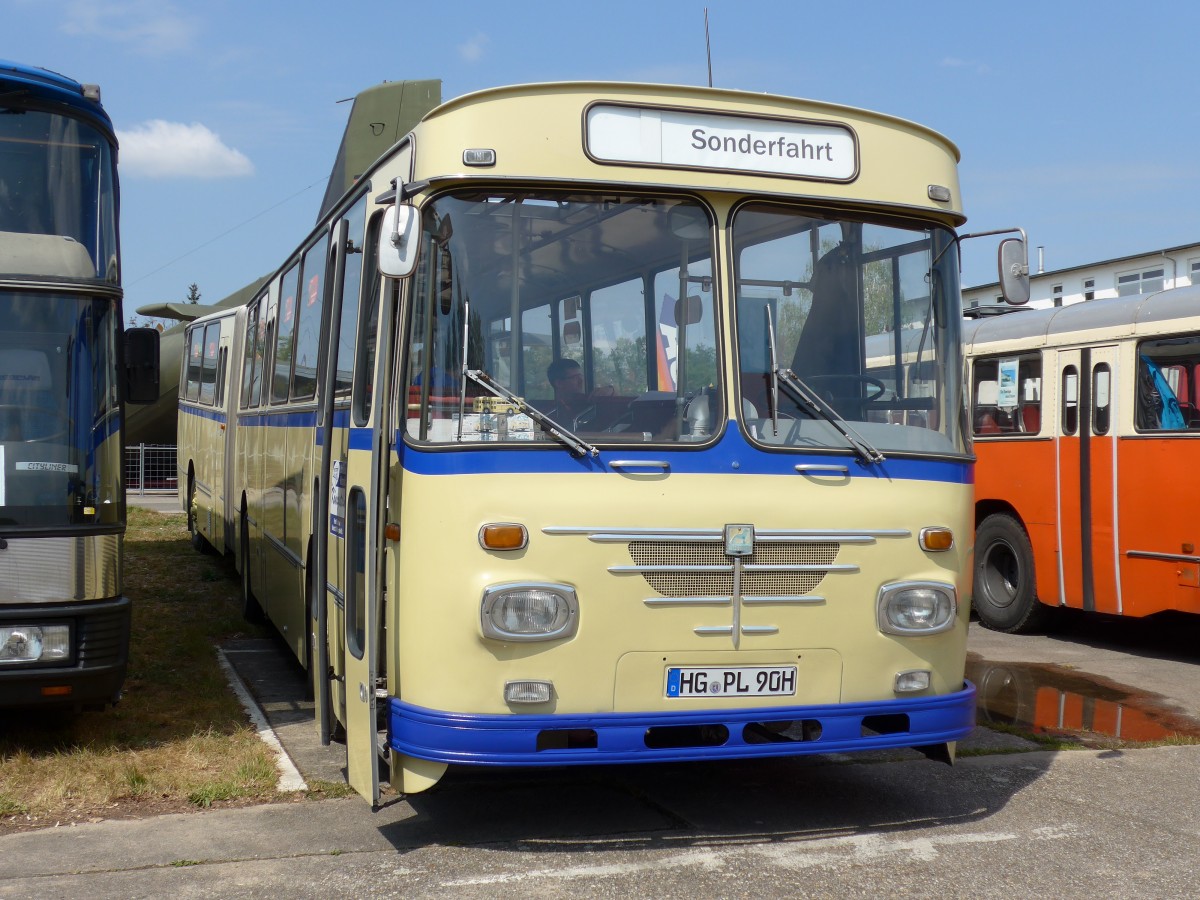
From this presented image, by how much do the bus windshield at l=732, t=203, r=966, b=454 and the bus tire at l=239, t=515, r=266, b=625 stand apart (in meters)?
6.75

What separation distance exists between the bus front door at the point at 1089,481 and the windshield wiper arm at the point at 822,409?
246 inches

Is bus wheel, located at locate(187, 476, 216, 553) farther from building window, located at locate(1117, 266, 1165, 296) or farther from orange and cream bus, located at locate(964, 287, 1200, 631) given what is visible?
building window, located at locate(1117, 266, 1165, 296)

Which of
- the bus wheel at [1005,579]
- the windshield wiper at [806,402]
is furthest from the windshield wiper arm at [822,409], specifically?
the bus wheel at [1005,579]

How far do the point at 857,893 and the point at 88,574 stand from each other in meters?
3.90

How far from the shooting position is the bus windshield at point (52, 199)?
6.73 meters

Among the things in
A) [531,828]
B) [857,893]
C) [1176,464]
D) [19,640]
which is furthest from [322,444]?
[1176,464]

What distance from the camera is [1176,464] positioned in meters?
10.6

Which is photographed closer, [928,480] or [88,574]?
[928,480]

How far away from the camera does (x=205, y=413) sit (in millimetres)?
16641

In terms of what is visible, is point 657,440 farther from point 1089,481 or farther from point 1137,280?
point 1137,280

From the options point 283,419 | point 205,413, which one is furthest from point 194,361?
point 283,419

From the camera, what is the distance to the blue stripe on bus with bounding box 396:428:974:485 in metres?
5.30

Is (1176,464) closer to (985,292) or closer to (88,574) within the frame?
(88,574)

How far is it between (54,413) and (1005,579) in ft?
29.3
